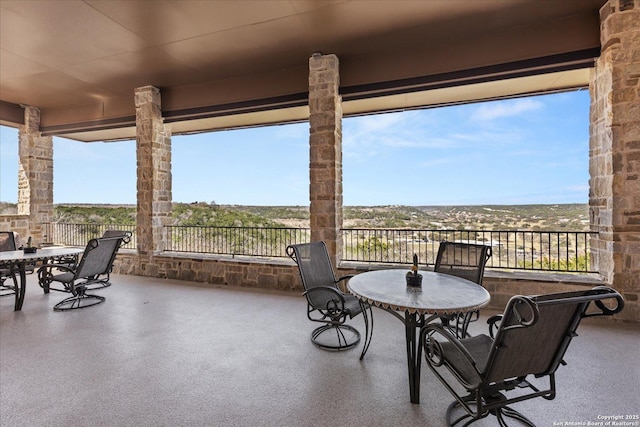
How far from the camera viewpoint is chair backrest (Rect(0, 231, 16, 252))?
4.53m

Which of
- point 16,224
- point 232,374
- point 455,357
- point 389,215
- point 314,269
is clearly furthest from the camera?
point 389,215

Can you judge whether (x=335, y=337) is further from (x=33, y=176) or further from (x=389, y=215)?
(x=33, y=176)

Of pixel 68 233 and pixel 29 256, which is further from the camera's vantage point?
pixel 68 233

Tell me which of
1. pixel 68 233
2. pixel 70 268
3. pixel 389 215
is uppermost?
pixel 389 215

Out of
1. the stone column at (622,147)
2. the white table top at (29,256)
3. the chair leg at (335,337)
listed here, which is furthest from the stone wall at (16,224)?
the stone column at (622,147)

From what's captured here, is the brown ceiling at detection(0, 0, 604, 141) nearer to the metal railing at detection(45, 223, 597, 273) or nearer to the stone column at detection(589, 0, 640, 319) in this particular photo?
the stone column at detection(589, 0, 640, 319)

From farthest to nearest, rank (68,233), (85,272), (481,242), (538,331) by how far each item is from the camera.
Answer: (68,233) < (481,242) < (85,272) < (538,331)

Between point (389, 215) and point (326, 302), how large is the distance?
18.7 ft

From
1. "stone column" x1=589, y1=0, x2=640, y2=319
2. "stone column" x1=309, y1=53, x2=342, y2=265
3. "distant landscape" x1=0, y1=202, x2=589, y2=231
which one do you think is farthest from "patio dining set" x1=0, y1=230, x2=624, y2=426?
"distant landscape" x1=0, y1=202, x2=589, y2=231

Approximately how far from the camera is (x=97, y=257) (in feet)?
13.0

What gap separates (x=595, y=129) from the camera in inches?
140

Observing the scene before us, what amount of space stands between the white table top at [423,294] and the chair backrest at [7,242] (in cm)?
560

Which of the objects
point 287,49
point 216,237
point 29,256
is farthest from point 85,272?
point 287,49

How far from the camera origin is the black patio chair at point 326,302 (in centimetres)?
260
